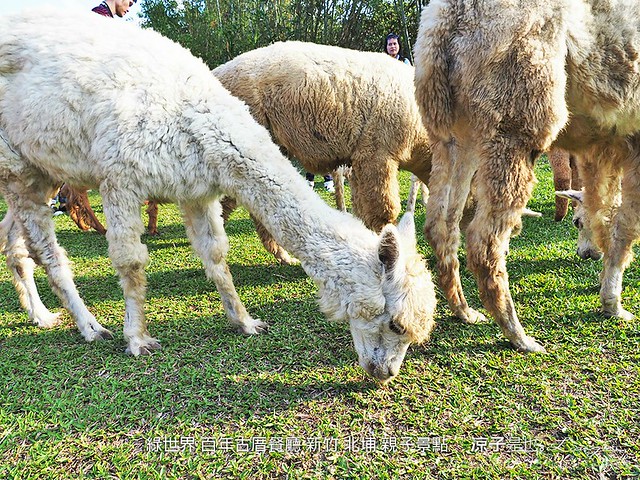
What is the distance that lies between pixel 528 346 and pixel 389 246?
1475 millimetres

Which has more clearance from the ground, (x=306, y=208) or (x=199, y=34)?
(x=199, y=34)

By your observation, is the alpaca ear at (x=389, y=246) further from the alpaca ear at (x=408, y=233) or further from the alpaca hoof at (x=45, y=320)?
the alpaca hoof at (x=45, y=320)

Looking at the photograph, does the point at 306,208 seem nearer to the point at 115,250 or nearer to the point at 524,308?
the point at 115,250

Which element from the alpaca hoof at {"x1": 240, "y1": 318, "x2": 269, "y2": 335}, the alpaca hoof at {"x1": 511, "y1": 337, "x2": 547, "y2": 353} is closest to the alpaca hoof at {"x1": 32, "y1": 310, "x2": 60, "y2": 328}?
the alpaca hoof at {"x1": 240, "y1": 318, "x2": 269, "y2": 335}

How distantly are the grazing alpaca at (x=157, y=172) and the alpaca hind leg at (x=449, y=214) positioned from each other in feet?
2.73

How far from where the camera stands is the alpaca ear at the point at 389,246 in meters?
2.55

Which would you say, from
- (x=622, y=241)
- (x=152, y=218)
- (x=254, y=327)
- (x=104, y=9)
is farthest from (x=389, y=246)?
(x=152, y=218)

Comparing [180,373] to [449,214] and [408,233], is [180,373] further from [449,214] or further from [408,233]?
[449,214]

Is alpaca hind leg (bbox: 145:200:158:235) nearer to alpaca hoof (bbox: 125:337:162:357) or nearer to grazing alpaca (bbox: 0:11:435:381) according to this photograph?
grazing alpaca (bbox: 0:11:435:381)

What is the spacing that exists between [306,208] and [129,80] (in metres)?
1.60

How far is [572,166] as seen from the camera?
6.60 m

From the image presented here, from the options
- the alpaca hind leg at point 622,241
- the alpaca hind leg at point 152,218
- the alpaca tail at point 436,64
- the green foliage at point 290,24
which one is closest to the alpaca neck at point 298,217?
the alpaca tail at point 436,64

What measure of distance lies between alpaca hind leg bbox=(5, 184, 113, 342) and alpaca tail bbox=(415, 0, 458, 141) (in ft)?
10.1

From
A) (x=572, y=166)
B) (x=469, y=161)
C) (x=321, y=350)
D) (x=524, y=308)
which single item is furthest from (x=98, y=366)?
(x=572, y=166)
